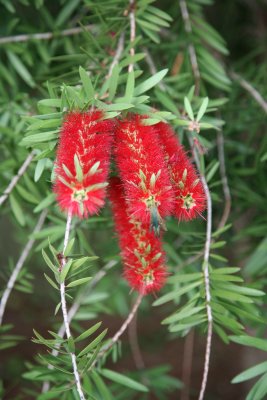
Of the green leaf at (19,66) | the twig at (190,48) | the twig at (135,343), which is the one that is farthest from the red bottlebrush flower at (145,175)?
the twig at (135,343)

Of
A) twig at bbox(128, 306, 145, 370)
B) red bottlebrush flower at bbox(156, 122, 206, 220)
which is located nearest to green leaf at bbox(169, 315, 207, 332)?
red bottlebrush flower at bbox(156, 122, 206, 220)

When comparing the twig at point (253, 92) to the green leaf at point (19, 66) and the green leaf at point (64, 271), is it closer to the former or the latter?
the green leaf at point (19, 66)

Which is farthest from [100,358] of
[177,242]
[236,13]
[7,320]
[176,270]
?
[7,320]

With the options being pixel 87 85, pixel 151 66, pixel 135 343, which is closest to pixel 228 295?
pixel 87 85

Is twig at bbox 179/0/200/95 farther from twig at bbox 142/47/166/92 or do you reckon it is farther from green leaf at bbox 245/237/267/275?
green leaf at bbox 245/237/267/275

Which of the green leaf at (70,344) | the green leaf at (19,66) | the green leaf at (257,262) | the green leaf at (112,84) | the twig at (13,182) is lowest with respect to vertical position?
the green leaf at (70,344)

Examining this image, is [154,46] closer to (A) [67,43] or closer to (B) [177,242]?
(A) [67,43]

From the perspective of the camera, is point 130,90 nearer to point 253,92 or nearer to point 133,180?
point 133,180
